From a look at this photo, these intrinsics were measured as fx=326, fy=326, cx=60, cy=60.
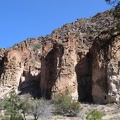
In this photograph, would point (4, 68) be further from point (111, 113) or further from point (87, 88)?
point (111, 113)

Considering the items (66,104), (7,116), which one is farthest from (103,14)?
(7,116)

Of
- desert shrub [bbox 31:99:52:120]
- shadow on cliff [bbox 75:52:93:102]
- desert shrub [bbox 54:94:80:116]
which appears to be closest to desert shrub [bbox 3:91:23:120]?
desert shrub [bbox 31:99:52:120]

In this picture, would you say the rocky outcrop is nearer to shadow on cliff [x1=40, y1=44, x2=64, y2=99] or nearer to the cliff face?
the cliff face

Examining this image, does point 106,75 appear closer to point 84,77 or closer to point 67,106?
point 84,77

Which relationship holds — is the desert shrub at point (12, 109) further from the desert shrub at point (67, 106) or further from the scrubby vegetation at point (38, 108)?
the desert shrub at point (67, 106)

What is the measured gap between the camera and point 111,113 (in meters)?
31.6

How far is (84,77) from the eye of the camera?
135ft

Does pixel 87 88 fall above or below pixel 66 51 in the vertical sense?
below

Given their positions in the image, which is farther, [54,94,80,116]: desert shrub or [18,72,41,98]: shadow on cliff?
[18,72,41,98]: shadow on cliff

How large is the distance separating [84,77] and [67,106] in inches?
291

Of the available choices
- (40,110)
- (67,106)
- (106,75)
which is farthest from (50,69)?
(40,110)

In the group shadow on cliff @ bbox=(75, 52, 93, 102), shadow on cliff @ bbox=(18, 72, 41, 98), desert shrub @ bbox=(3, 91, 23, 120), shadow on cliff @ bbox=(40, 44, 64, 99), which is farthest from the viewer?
shadow on cliff @ bbox=(18, 72, 41, 98)

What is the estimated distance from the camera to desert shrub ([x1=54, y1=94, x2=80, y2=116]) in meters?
33.8

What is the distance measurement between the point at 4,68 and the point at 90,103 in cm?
1596
